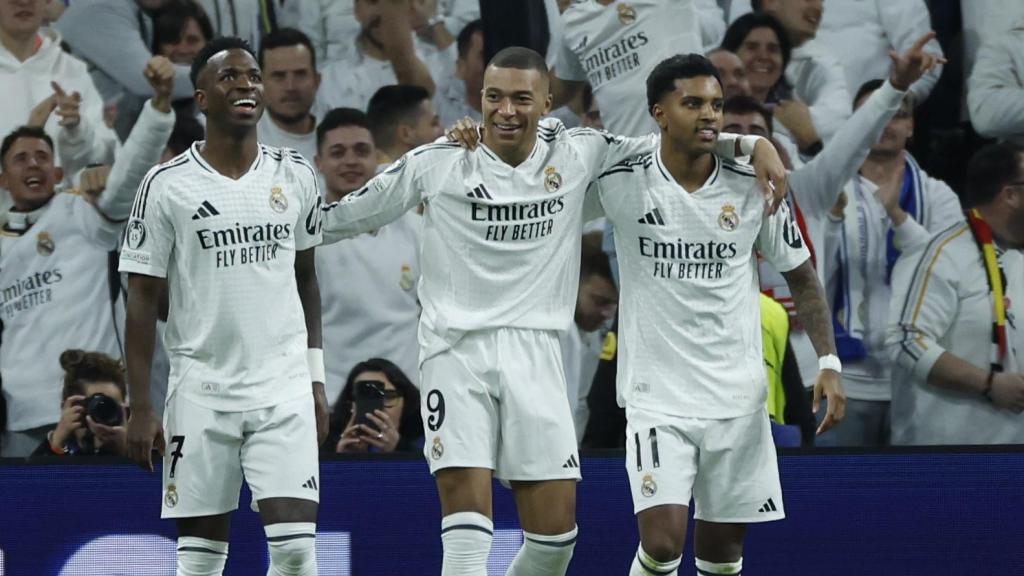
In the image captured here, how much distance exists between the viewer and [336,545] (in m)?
6.47

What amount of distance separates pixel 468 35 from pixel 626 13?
2.59 ft

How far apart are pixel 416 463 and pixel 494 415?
1.66 m

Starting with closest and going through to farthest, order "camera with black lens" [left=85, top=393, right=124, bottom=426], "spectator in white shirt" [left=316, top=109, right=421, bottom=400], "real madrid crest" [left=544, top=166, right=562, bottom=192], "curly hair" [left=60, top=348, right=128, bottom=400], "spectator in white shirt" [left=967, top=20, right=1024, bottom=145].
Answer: "real madrid crest" [left=544, top=166, right=562, bottom=192], "camera with black lens" [left=85, top=393, right=124, bottom=426], "curly hair" [left=60, top=348, right=128, bottom=400], "spectator in white shirt" [left=316, top=109, right=421, bottom=400], "spectator in white shirt" [left=967, top=20, right=1024, bottom=145]

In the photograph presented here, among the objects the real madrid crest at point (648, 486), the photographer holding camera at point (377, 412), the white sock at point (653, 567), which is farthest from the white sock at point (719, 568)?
the photographer holding camera at point (377, 412)

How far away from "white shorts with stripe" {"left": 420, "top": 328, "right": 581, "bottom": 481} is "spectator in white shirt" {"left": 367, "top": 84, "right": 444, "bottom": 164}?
2557 millimetres

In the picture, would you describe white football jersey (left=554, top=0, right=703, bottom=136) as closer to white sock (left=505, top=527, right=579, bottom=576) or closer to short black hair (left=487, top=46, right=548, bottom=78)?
short black hair (left=487, top=46, right=548, bottom=78)

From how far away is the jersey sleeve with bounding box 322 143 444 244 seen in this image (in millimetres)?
5094

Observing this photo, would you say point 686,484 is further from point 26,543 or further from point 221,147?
point 26,543

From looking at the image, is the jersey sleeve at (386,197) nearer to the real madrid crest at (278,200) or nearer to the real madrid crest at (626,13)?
the real madrid crest at (278,200)

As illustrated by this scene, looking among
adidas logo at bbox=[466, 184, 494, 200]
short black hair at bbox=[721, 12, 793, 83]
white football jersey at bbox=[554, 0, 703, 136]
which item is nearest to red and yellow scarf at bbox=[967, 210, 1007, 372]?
short black hair at bbox=[721, 12, 793, 83]

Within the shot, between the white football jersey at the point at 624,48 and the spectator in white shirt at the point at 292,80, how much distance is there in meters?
1.24

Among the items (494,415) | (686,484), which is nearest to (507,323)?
(494,415)

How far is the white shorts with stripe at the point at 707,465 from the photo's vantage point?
4.96m

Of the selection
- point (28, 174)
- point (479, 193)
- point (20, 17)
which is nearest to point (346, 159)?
point (28, 174)
